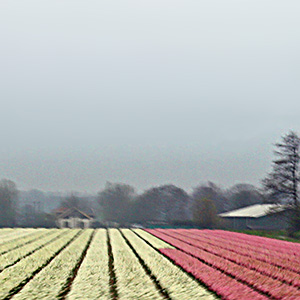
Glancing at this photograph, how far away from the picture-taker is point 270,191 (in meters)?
56.0

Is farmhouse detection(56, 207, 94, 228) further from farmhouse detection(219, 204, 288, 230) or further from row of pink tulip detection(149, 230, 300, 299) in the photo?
row of pink tulip detection(149, 230, 300, 299)

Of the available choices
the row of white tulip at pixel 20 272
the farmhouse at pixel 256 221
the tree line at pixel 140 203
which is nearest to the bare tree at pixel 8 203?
the tree line at pixel 140 203

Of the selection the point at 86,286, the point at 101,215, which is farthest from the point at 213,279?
the point at 101,215

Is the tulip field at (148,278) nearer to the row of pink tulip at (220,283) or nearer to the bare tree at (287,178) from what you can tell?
the row of pink tulip at (220,283)

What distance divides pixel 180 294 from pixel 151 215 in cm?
11662

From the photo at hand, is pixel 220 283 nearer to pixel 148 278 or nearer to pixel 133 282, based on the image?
pixel 148 278

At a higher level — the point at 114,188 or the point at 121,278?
the point at 114,188

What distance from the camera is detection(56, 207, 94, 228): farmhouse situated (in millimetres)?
100869

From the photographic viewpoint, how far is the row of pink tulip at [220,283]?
9.92 m

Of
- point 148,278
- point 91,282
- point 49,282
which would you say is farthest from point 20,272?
point 148,278

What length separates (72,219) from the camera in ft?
358

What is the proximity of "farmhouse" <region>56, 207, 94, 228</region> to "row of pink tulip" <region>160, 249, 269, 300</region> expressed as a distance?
279 ft

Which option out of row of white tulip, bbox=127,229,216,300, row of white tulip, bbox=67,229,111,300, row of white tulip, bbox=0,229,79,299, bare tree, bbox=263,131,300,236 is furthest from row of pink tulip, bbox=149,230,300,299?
bare tree, bbox=263,131,300,236

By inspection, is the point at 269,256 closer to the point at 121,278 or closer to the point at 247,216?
the point at 121,278
